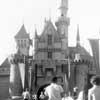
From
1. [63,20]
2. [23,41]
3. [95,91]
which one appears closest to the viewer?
[95,91]

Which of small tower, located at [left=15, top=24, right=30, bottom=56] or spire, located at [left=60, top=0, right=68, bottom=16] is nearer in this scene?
small tower, located at [left=15, top=24, right=30, bottom=56]

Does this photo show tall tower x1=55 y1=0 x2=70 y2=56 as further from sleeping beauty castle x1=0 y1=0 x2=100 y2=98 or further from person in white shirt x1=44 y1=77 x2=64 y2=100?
person in white shirt x1=44 y1=77 x2=64 y2=100

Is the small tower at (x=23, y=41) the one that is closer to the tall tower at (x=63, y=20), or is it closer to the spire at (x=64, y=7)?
the tall tower at (x=63, y=20)

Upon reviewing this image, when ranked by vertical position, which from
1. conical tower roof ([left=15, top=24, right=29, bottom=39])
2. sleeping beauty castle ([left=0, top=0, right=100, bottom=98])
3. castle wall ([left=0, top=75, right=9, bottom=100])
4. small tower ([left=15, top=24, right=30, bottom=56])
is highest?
conical tower roof ([left=15, top=24, right=29, bottom=39])

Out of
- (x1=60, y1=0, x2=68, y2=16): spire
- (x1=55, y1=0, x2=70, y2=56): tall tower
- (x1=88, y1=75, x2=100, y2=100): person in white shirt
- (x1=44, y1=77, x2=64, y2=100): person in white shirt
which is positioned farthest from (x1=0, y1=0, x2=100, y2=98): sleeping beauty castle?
(x1=88, y1=75, x2=100, y2=100): person in white shirt

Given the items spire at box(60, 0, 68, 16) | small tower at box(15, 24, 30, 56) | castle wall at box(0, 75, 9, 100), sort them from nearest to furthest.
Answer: castle wall at box(0, 75, 9, 100), small tower at box(15, 24, 30, 56), spire at box(60, 0, 68, 16)

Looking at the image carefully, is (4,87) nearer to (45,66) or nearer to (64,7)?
(45,66)

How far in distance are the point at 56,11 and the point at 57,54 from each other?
461 inches

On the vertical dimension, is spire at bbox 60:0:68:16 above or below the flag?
above

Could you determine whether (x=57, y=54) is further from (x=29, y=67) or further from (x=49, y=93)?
(x=49, y=93)

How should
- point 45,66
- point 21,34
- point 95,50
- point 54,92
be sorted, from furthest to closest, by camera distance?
point 95,50 → point 21,34 → point 45,66 → point 54,92

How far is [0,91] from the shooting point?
43.5 m

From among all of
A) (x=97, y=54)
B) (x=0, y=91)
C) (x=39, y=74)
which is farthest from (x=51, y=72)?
(x=97, y=54)

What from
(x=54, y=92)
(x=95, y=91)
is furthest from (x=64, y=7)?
(x=95, y=91)
